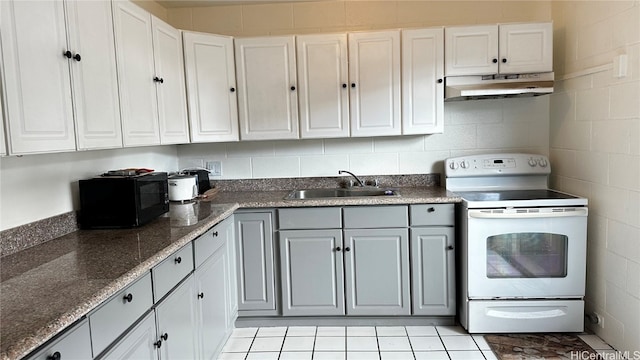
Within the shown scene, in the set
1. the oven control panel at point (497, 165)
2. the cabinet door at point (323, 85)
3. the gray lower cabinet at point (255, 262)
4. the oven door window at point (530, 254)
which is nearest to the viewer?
the oven door window at point (530, 254)

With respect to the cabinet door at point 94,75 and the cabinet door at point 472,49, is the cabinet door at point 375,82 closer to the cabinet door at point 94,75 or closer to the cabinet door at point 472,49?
the cabinet door at point 472,49

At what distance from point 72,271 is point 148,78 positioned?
1288 mm

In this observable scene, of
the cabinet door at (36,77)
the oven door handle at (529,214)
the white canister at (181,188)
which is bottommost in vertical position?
the oven door handle at (529,214)

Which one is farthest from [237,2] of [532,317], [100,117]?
[532,317]

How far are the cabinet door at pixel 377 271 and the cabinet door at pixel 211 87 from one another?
1179mm

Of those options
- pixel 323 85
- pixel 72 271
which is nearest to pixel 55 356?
pixel 72 271

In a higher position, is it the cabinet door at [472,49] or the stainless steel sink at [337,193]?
the cabinet door at [472,49]

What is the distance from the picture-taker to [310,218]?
2861mm

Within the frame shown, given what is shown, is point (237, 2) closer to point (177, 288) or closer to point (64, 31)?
point (64, 31)

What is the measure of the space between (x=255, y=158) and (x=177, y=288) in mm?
1681

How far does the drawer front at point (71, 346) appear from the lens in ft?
3.65

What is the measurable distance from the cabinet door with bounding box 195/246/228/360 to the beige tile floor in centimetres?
26
